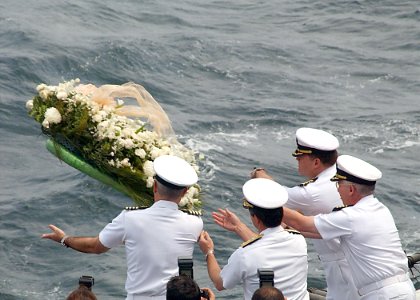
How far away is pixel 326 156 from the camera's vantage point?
923 centimetres

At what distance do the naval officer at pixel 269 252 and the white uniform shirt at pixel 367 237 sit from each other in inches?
20.7

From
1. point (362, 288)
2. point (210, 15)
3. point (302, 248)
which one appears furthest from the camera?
point (210, 15)

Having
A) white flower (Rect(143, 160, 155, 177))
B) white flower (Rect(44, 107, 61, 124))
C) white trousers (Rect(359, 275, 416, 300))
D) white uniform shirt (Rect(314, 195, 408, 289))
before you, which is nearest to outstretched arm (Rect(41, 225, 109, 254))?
white flower (Rect(143, 160, 155, 177))

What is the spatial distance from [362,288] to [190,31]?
21841 millimetres

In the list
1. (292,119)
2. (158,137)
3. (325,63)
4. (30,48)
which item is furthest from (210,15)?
(158,137)

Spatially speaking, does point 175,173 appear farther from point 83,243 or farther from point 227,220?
point 83,243

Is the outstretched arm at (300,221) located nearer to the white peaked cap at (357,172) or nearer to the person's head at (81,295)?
the white peaked cap at (357,172)

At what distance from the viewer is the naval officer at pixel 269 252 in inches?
315

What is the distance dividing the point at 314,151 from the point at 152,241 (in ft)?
5.44

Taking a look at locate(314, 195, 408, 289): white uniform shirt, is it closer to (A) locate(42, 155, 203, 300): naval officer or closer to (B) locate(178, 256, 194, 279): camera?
(A) locate(42, 155, 203, 300): naval officer

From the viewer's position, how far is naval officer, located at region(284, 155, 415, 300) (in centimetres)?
858

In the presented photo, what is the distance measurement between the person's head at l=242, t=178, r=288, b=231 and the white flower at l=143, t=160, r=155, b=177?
1.24m

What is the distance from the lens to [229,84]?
2569 centimetres

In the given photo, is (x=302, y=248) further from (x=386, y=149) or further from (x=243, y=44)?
(x=243, y=44)
